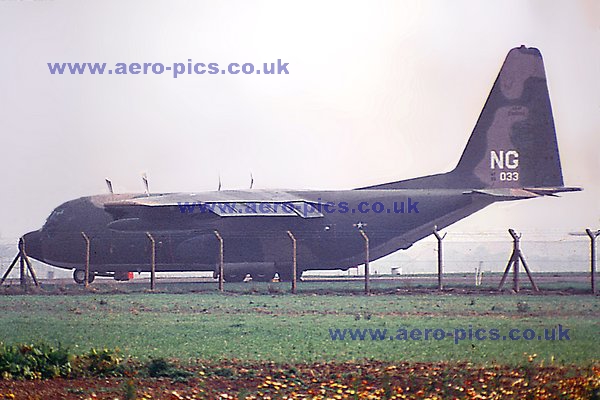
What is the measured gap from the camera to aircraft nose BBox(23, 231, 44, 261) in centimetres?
1388

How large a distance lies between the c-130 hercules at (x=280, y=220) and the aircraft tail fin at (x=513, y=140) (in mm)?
29

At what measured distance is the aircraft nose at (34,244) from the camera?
546 inches

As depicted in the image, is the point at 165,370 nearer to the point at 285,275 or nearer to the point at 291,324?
the point at 291,324

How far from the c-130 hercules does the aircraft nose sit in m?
0.03

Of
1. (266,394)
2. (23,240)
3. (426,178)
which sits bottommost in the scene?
(266,394)

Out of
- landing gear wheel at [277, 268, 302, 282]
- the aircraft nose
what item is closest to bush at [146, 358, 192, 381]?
the aircraft nose

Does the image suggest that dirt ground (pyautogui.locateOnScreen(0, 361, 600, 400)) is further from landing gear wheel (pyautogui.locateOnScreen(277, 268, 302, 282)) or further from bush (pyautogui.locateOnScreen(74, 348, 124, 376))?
landing gear wheel (pyautogui.locateOnScreen(277, 268, 302, 282))

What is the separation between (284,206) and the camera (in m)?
17.8

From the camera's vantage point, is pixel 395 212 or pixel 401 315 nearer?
pixel 401 315

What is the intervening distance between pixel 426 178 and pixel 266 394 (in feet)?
17.1

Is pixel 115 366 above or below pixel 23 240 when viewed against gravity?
below

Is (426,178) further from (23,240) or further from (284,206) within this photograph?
(23,240)

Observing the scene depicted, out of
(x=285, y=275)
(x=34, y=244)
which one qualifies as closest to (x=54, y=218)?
(x=34, y=244)

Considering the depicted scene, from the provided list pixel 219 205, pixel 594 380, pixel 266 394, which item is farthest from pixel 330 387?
pixel 219 205
